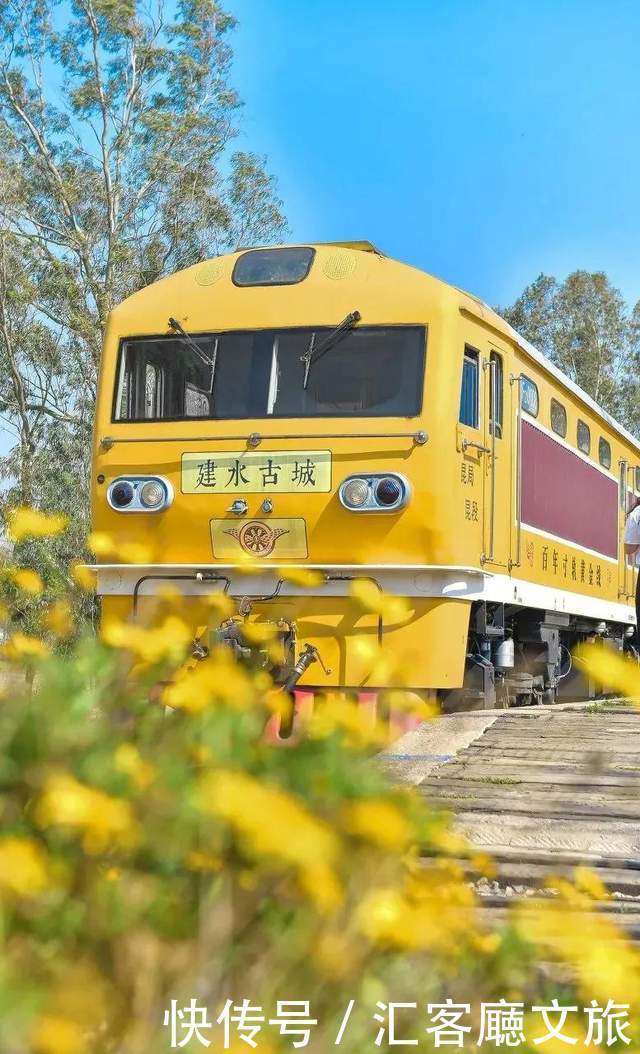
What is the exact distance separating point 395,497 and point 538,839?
147 inches

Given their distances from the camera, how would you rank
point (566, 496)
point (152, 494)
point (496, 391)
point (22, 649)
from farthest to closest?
point (566, 496) < point (496, 391) < point (152, 494) < point (22, 649)

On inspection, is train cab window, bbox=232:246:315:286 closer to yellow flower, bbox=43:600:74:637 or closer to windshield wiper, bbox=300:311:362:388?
windshield wiper, bbox=300:311:362:388

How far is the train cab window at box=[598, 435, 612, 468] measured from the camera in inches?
520

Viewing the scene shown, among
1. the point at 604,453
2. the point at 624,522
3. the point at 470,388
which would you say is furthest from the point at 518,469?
the point at 624,522

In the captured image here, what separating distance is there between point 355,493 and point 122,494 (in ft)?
5.14

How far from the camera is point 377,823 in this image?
144cm

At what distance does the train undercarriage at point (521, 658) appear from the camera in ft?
28.8

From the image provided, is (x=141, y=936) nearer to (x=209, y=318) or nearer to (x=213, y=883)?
(x=213, y=883)

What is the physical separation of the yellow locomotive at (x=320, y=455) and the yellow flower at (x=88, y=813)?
18.7 ft

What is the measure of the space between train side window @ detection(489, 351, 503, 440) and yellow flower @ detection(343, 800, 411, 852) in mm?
7399

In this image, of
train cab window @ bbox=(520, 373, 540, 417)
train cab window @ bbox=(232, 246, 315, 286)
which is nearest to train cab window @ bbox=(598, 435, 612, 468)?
train cab window @ bbox=(520, 373, 540, 417)

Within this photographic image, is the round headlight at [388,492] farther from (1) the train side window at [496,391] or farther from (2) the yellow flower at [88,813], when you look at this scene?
(2) the yellow flower at [88,813]

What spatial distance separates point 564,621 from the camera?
36.7ft

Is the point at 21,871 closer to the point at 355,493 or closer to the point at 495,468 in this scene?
the point at 355,493
